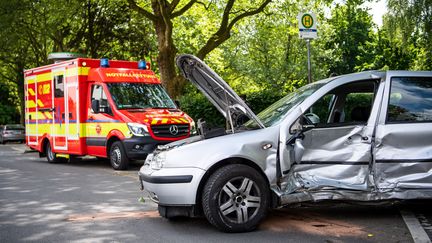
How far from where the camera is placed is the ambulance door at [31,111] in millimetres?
16250

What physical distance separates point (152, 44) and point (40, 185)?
1923cm

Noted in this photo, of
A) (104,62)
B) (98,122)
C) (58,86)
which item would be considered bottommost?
(98,122)

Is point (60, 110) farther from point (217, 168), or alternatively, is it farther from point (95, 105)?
point (217, 168)

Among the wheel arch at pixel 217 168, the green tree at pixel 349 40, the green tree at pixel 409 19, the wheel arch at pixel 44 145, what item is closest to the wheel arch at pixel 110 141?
the wheel arch at pixel 44 145

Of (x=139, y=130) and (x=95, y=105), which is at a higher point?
(x=95, y=105)

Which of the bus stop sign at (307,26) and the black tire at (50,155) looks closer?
the bus stop sign at (307,26)

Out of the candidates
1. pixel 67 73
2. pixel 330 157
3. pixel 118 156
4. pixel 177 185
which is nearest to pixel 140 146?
pixel 118 156

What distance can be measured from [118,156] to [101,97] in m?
1.63

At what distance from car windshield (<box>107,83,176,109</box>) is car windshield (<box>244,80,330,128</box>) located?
6.98 metres

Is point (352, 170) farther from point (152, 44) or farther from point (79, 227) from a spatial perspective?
point (152, 44)

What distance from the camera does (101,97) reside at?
516 inches

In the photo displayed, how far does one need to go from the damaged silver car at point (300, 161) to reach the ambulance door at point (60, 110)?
356 inches

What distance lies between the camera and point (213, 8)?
2264 centimetres

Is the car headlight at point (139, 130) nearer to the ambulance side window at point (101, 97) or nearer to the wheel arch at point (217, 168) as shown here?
the ambulance side window at point (101, 97)
